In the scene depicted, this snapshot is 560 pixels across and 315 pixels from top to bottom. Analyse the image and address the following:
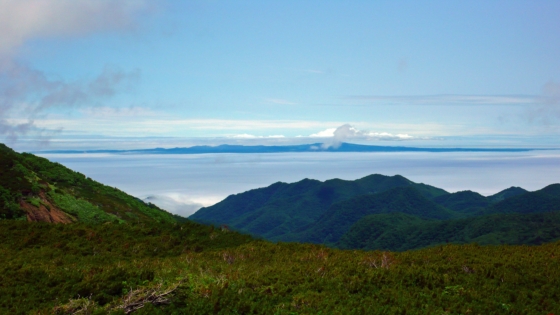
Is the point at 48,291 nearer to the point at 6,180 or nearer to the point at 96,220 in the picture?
the point at 96,220

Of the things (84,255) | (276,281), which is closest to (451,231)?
(84,255)

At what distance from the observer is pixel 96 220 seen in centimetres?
2739

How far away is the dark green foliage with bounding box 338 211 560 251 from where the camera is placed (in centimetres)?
13670

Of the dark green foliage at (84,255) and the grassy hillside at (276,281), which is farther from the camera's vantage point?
the dark green foliage at (84,255)

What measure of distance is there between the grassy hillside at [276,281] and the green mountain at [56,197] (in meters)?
7.14

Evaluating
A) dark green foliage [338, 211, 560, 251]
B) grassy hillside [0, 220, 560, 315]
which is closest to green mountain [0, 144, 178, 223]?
grassy hillside [0, 220, 560, 315]

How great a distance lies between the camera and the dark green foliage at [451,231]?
137 m

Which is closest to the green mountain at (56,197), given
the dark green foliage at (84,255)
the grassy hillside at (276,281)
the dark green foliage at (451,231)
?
the dark green foliage at (84,255)

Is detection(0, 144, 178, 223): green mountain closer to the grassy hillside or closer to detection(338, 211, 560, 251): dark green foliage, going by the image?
the grassy hillside

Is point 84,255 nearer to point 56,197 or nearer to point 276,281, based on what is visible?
point 276,281

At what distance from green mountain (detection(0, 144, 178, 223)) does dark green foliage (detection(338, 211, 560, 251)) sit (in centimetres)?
11924

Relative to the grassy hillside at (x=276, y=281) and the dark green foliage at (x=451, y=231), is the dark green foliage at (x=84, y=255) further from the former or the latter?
the dark green foliage at (x=451, y=231)

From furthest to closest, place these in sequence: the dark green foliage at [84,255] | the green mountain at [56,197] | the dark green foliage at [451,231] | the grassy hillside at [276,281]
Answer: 1. the dark green foliage at [451,231]
2. the green mountain at [56,197]
3. the dark green foliage at [84,255]
4. the grassy hillside at [276,281]

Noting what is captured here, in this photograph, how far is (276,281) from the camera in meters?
12.4
